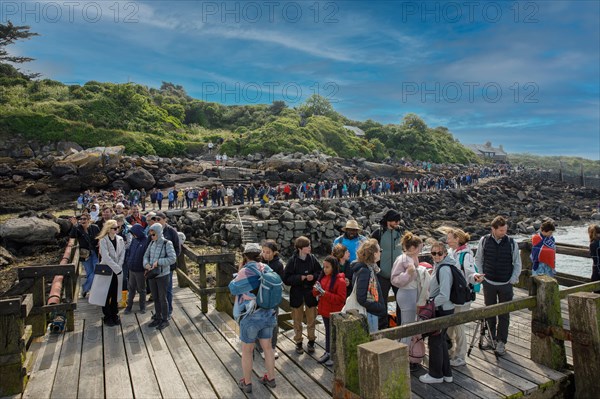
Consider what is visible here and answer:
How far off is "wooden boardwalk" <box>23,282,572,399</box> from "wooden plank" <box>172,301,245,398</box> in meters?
0.01

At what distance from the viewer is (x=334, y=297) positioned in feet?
14.9

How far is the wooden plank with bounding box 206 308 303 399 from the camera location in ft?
12.8

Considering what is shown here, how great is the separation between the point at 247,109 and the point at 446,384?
6968 cm

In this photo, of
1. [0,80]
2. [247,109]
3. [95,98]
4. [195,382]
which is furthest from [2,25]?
[195,382]

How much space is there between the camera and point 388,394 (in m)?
2.82

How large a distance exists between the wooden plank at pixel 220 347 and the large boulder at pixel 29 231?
34.8 ft

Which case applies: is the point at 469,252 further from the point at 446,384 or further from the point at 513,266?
the point at 446,384

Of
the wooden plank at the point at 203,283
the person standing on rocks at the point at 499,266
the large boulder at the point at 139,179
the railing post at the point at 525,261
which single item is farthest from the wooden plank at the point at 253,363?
the large boulder at the point at 139,179

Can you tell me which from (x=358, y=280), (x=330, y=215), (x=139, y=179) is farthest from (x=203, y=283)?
(x=139, y=179)

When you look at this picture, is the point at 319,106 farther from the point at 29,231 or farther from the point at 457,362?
the point at 457,362

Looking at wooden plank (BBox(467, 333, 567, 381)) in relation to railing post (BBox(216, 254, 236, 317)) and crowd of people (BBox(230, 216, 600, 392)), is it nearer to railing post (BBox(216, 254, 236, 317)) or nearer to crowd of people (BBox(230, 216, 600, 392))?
crowd of people (BBox(230, 216, 600, 392))

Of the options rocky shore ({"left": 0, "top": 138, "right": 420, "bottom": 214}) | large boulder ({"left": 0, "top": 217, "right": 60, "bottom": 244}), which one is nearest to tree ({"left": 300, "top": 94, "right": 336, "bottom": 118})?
rocky shore ({"left": 0, "top": 138, "right": 420, "bottom": 214})

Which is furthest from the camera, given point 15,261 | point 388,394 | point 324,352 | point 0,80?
point 0,80

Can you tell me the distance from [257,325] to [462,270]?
276cm
